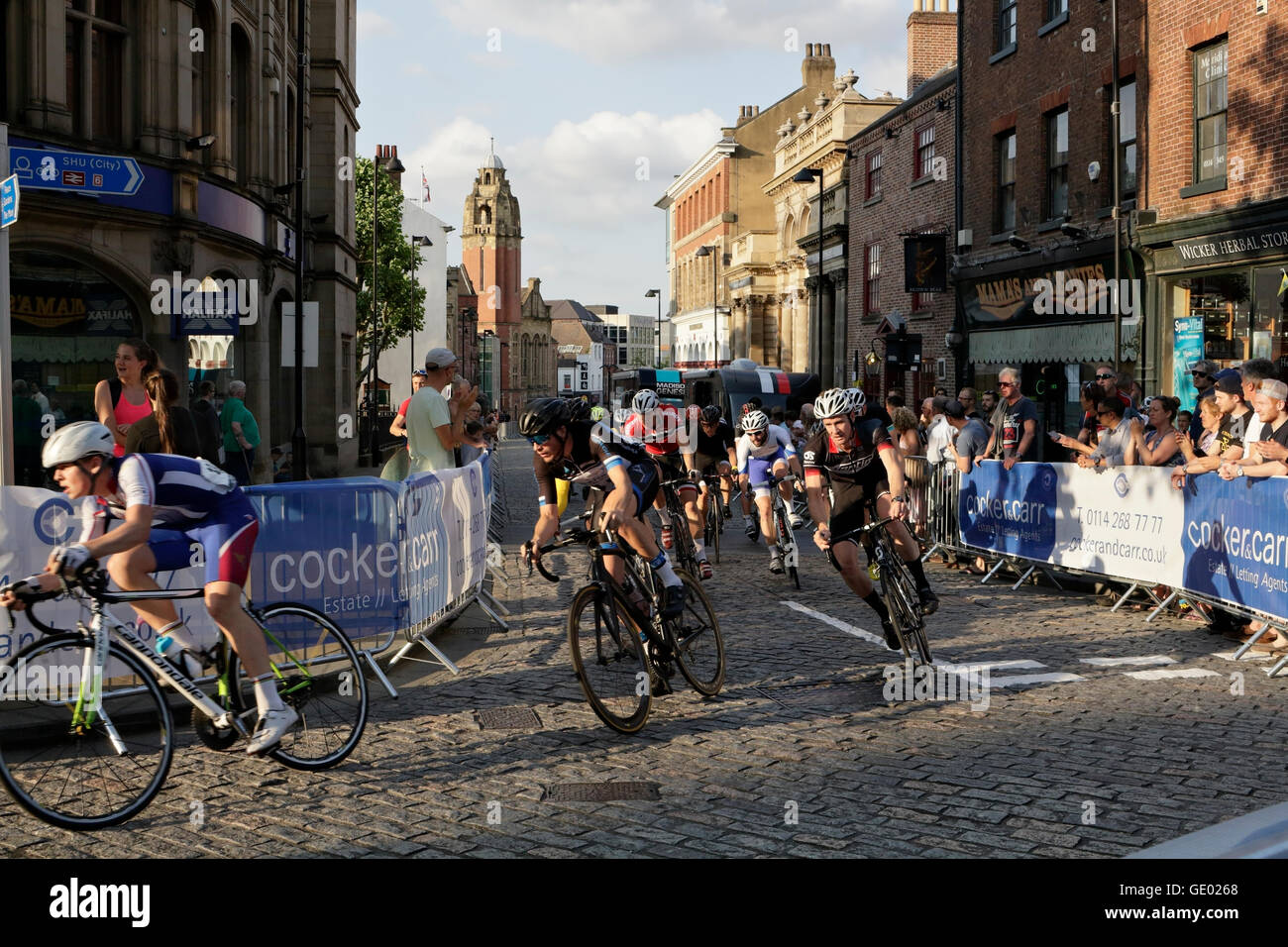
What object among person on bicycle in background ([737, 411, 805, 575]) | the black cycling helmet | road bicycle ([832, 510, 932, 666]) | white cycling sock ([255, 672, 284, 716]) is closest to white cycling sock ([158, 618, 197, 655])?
white cycling sock ([255, 672, 284, 716])

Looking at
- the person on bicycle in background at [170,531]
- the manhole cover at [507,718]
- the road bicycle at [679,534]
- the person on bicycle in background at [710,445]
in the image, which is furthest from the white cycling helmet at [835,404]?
the person on bicycle in background at [710,445]

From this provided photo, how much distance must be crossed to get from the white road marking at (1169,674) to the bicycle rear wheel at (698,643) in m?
2.95

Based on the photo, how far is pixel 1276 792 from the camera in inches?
Answer: 232

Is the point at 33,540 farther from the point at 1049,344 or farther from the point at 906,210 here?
the point at 906,210

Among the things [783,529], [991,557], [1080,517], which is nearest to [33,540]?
[783,529]

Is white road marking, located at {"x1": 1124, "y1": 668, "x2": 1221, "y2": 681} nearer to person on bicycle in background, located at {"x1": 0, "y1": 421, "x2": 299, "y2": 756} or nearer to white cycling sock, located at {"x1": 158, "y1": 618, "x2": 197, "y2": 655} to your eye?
person on bicycle in background, located at {"x1": 0, "y1": 421, "x2": 299, "y2": 756}

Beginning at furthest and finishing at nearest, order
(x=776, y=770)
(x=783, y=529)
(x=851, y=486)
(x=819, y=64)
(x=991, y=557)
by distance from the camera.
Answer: (x=819, y=64) < (x=991, y=557) < (x=783, y=529) < (x=851, y=486) < (x=776, y=770)

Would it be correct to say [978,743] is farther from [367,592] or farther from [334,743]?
[367,592]

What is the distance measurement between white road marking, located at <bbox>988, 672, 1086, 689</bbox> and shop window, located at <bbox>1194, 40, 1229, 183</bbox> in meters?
13.7

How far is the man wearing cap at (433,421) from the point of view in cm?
1060

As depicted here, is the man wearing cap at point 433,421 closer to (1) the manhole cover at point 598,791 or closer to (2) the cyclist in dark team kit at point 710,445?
(1) the manhole cover at point 598,791

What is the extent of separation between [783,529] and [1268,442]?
537 cm

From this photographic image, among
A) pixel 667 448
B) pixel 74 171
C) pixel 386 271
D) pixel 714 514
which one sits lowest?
pixel 714 514

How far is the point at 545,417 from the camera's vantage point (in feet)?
24.3
